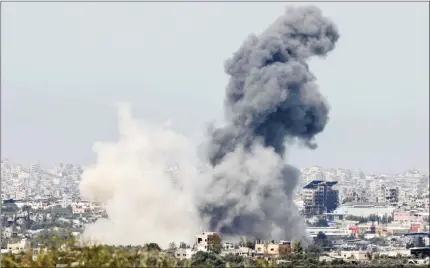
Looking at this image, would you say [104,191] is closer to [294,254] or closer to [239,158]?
[239,158]

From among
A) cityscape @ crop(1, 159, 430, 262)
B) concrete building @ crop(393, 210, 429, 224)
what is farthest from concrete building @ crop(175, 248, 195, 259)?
concrete building @ crop(393, 210, 429, 224)

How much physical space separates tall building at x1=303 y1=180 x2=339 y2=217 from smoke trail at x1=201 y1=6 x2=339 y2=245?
3264cm

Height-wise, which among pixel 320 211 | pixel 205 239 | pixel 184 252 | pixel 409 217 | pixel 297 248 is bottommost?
pixel 184 252

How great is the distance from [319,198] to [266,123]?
37649mm

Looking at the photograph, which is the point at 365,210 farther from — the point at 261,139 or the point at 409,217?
the point at 261,139

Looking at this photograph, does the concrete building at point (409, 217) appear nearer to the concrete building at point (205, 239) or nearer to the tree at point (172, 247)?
the tree at point (172, 247)

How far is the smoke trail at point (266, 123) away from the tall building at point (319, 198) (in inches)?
1285

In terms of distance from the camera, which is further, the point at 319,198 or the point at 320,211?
the point at 319,198

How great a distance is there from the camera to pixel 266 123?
4341 cm

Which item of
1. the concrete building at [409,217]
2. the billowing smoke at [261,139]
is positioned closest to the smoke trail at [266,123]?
the billowing smoke at [261,139]

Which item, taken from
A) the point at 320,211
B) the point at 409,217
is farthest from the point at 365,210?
the point at 409,217

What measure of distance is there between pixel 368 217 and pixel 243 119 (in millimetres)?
37770

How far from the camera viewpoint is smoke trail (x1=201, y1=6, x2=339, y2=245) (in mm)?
42906

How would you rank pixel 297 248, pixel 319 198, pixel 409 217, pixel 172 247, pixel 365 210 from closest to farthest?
pixel 297 248 < pixel 172 247 < pixel 409 217 < pixel 319 198 < pixel 365 210
